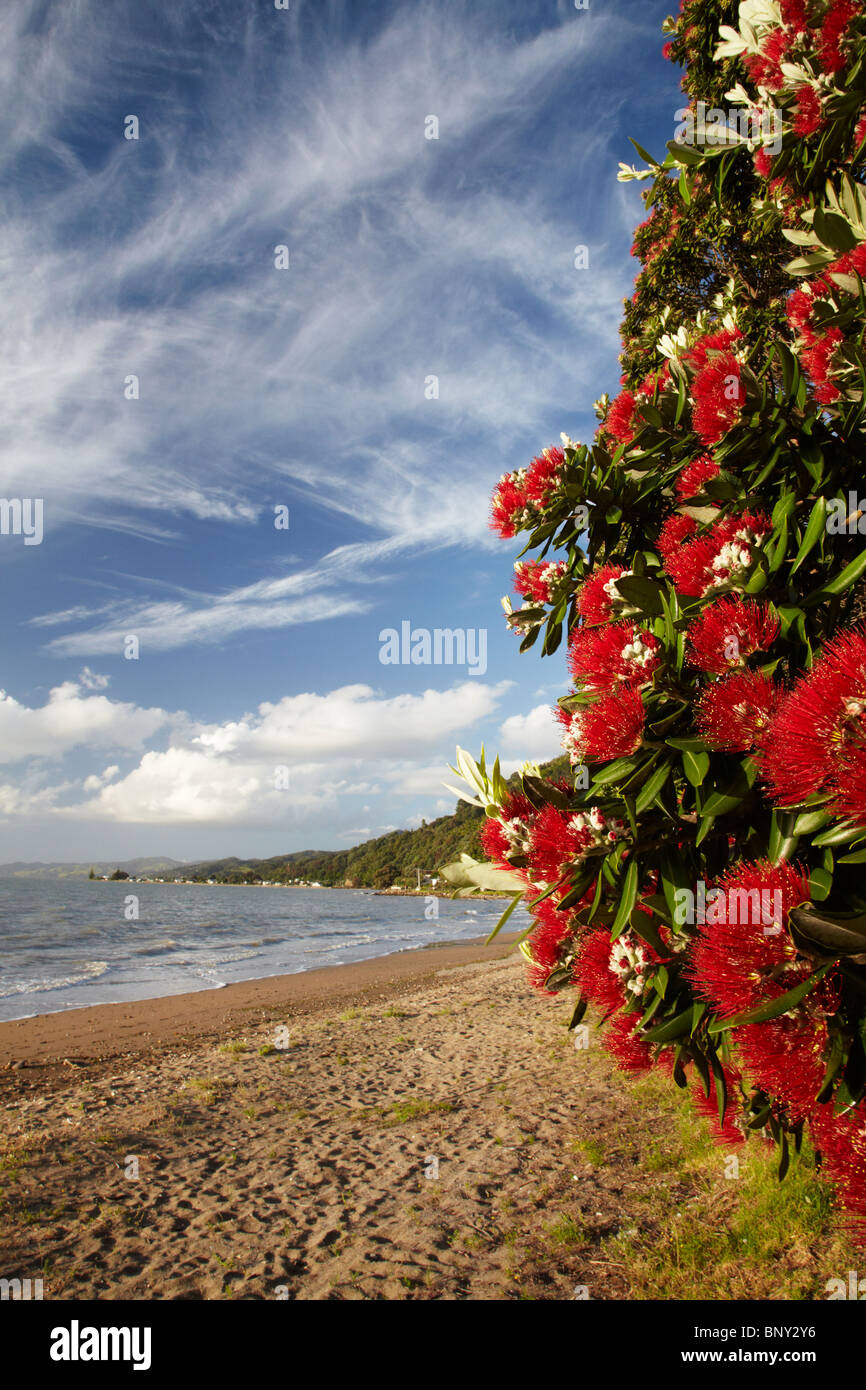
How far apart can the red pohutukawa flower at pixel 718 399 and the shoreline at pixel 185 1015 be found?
897 centimetres

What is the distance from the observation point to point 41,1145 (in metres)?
5.99

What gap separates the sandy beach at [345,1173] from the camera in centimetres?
370

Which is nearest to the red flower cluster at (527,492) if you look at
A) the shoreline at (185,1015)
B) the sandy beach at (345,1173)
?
the sandy beach at (345,1173)

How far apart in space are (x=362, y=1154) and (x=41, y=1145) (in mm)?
2888

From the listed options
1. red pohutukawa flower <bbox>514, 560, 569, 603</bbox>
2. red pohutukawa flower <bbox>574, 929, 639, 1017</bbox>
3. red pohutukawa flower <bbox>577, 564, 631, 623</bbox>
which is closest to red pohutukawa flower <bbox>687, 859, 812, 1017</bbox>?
red pohutukawa flower <bbox>574, 929, 639, 1017</bbox>

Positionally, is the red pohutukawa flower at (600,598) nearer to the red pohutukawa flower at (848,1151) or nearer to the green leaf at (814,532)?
the green leaf at (814,532)

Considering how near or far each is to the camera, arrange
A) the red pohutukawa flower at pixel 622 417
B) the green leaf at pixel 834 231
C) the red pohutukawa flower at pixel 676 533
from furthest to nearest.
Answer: the red pohutukawa flower at pixel 622 417, the red pohutukawa flower at pixel 676 533, the green leaf at pixel 834 231

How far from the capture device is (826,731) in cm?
110

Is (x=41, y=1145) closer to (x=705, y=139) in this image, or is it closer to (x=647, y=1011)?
(x=647, y=1011)

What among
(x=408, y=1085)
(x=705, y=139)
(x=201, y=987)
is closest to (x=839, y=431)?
(x=705, y=139)

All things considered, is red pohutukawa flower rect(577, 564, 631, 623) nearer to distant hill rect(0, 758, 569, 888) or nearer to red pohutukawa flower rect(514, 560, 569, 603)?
red pohutukawa flower rect(514, 560, 569, 603)

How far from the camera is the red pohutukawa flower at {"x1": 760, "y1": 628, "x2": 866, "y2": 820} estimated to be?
1.06 m

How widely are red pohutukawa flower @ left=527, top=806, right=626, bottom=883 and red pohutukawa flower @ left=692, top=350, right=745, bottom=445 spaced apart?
1084 mm
